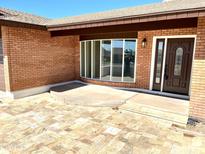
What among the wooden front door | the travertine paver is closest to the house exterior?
the wooden front door

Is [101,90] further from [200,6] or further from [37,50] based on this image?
[200,6]

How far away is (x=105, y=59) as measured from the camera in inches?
291

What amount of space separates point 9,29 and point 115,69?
465cm

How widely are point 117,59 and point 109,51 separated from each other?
57cm

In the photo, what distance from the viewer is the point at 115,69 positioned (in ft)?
23.5

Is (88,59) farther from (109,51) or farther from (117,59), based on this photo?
(117,59)

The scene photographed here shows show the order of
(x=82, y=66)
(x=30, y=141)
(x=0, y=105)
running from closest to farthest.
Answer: (x=30, y=141) → (x=0, y=105) → (x=82, y=66)

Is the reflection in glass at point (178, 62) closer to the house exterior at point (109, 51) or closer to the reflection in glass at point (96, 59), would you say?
the house exterior at point (109, 51)

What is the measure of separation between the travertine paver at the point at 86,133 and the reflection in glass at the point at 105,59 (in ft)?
9.00

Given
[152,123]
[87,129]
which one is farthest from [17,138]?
[152,123]

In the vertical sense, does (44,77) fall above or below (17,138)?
above

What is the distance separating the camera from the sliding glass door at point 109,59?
6.80 metres

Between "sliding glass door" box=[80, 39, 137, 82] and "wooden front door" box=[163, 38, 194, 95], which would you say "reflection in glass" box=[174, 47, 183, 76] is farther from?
"sliding glass door" box=[80, 39, 137, 82]

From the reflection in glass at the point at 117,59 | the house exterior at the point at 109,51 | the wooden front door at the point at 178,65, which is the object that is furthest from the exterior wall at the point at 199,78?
the reflection in glass at the point at 117,59
